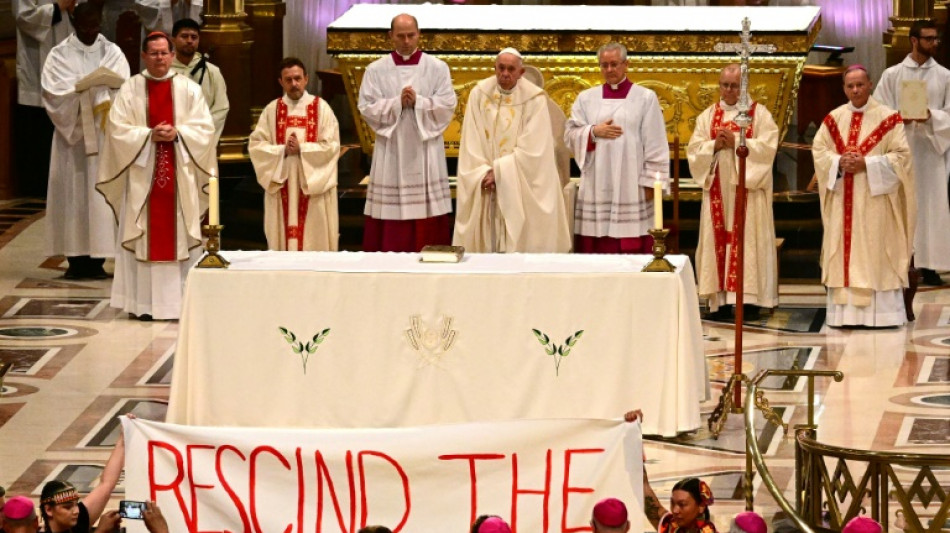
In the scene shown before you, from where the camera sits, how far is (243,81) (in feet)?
58.9

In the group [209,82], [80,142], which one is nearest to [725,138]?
[209,82]

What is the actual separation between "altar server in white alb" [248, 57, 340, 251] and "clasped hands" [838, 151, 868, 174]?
3410mm

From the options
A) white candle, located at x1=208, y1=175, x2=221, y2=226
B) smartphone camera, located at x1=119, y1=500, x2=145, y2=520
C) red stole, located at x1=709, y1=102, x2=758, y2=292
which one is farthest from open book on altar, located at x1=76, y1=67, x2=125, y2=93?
smartphone camera, located at x1=119, y1=500, x2=145, y2=520

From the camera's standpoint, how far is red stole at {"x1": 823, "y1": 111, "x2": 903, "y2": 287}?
13.7m

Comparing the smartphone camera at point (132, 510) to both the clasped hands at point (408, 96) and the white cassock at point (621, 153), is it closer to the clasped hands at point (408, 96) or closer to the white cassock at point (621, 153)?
the white cassock at point (621, 153)

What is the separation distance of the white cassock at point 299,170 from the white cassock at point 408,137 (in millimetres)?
318

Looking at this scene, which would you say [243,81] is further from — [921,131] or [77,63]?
[921,131]

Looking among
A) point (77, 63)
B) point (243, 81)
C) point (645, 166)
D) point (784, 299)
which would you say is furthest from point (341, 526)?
point (243, 81)

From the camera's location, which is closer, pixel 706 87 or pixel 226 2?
pixel 706 87

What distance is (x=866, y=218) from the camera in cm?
1387

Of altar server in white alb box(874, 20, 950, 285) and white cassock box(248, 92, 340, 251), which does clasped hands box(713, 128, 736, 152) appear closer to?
altar server in white alb box(874, 20, 950, 285)

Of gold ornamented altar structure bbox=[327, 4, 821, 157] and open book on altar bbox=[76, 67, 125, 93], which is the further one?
gold ornamented altar structure bbox=[327, 4, 821, 157]

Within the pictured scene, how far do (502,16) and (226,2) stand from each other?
2752 millimetres

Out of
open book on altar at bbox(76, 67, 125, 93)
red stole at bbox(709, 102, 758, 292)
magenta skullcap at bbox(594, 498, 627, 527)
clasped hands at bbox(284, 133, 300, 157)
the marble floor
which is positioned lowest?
the marble floor
